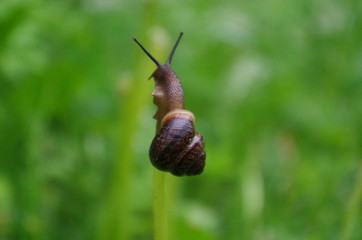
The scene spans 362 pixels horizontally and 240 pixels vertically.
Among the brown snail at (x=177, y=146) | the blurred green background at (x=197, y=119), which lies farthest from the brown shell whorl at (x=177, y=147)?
the blurred green background at (x=197, y=119)

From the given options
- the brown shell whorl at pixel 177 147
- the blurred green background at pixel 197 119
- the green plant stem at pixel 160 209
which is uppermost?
the blurred green background at pixel 197 119

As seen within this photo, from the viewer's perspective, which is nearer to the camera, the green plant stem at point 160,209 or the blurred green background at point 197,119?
the green plant stem at point 160,209

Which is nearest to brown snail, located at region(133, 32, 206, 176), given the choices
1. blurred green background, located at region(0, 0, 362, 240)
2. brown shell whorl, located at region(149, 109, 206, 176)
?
brown shell whorl, located at region(149, 109, 206, 176)

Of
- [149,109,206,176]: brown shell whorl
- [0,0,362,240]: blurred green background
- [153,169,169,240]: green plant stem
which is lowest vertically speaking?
[153,169,169,240]: green plant stem

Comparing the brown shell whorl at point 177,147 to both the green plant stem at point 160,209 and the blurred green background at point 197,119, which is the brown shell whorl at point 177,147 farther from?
the blurred green background at point 197,119

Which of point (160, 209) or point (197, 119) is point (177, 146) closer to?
point (160, 209)

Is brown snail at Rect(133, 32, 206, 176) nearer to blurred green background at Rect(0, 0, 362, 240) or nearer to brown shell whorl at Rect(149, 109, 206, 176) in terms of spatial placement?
brown shell whorl at Rect(149, 109, 206, 176)

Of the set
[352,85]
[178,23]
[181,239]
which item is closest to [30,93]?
[181,239]
